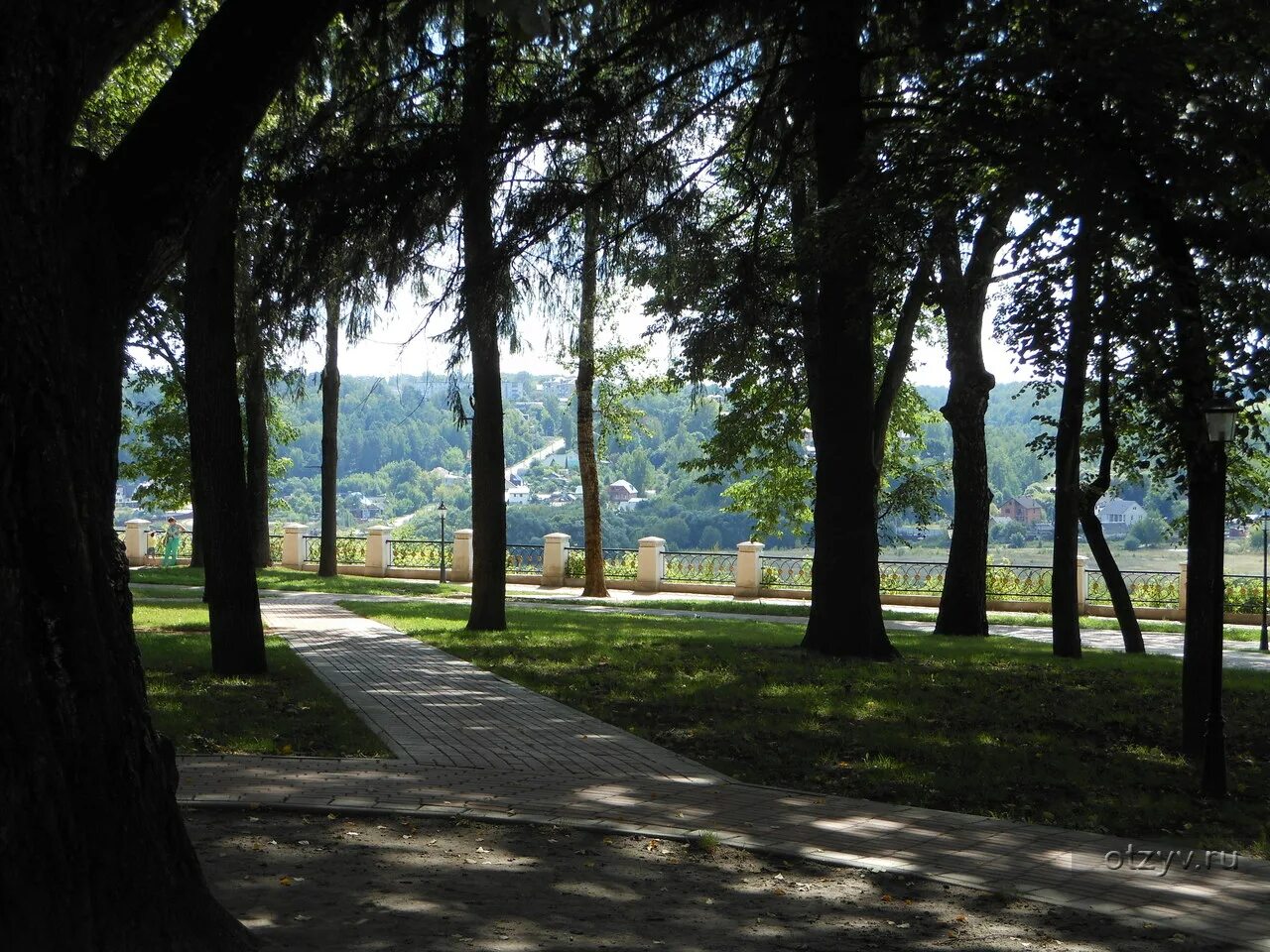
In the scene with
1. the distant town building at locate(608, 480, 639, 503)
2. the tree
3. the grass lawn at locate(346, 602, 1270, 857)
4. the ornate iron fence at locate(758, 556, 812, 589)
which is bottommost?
the grass lawn at locate(346, 602, 1270, 857)

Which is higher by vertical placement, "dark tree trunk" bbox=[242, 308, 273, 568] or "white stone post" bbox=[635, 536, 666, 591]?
"dark tree trunk" bbox=[242, 308, 273, 568]

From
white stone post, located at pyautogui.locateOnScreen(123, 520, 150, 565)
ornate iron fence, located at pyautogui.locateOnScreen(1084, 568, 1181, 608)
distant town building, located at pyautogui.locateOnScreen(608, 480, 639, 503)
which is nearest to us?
ornate iron fence, located at pyautogui.locateOnScreen(1084, 568, 1181, 608)

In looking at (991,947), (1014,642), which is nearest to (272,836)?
(991,947)

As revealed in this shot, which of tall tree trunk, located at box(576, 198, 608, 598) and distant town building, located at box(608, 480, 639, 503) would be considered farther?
distant town building, located at box(608, 480, 639, 503)

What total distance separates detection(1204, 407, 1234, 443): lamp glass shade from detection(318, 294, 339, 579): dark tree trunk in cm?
2841

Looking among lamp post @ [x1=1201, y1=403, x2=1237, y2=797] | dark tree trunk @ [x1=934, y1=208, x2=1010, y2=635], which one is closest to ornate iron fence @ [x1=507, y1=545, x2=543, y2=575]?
dark tree trunk @ [x1=934, y1=208, x2=1010, y2=635]

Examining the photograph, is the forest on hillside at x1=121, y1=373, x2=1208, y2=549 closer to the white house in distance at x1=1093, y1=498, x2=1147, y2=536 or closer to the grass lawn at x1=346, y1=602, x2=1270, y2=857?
the white house in distance at x1=1093, y1=498, x2=1147, y2=536

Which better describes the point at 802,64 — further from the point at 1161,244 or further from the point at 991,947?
the point at 991,947

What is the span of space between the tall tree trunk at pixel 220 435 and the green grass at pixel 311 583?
50.8 ft

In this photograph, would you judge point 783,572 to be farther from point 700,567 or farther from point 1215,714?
point 1215,714

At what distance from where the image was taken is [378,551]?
128 feet

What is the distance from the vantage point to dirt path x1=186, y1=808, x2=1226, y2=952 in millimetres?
4762

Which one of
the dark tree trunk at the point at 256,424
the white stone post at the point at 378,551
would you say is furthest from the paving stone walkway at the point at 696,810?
the white stone post at the point at 378,551

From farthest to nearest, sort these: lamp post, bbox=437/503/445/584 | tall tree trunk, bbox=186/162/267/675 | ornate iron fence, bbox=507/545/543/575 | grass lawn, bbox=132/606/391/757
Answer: ornate iron fence, bbox=507/545/543/575
lamp post, bbox=437/503/445/584
tall tree trunk, bbox=186/162/267/675
grass lawn, bbox=132/606/391/757
